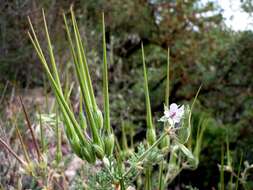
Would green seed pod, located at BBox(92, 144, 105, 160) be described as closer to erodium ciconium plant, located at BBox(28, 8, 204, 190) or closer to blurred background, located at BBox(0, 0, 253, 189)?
erodium ciconium plant, located at BBox(28, 8, 204, 190)

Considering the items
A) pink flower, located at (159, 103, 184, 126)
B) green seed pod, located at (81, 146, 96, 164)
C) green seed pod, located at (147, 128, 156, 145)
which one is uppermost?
pink flower, located at (159, 103, 184, 126)

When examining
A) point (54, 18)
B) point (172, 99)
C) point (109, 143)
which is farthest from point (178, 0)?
point (109, 143)

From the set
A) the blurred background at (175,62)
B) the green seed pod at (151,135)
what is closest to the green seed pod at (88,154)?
the green seed pod at (151,135)

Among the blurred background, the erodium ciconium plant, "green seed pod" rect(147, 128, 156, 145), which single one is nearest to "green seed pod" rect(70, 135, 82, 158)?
the erodium ciconium plant

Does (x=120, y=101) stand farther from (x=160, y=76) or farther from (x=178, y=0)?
(x=178, y=0)

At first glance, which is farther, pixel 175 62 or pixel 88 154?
pixel 175 62

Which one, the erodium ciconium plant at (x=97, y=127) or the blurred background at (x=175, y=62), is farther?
the blurred background at (x=175, y=62)

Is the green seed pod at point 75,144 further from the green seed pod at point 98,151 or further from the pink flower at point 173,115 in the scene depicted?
the pink flower at point 173,115

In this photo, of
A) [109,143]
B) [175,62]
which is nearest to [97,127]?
[109,143]

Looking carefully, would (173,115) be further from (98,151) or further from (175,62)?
(175,62)
